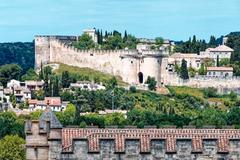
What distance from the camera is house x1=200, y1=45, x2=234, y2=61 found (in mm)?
165875

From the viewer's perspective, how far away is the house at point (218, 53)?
165875 millimetres

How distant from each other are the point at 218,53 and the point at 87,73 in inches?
904

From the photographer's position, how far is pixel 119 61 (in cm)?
15912

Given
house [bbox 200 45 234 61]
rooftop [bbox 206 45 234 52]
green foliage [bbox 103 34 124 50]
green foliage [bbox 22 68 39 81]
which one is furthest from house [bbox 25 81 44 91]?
rooftop [bbox 206 45 234 52]

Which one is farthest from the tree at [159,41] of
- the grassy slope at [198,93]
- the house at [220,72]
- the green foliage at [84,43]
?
the grassy slope at [198,93]

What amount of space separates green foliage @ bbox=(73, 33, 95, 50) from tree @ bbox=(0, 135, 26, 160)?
308 ft

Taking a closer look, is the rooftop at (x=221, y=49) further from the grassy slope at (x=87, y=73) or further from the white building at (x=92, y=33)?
the white building at (x=92, y=33)

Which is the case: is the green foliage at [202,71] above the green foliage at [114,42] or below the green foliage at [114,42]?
below

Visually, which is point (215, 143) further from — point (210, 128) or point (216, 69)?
point (216, 69)

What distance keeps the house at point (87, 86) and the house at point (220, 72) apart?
1953 centimetres

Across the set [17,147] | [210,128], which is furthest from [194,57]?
[210,128]

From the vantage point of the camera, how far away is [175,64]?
6334 inches

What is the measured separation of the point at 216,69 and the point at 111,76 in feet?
53.7

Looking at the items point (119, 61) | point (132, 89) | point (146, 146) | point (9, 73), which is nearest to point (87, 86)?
point (132, 89)
